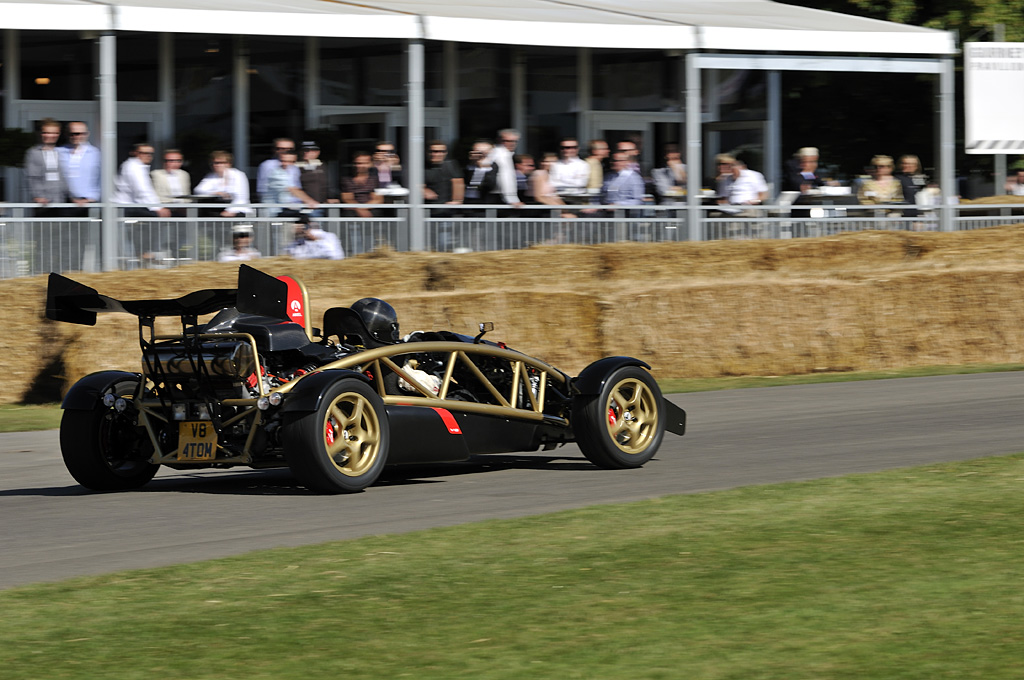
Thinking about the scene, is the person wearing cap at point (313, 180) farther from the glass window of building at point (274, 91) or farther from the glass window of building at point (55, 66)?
the glass window of building at point (55, 66)

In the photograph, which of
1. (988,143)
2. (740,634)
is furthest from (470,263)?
(740,634)

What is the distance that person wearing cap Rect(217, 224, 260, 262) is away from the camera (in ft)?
56.4

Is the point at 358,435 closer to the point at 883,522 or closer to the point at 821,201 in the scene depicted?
the point at 883,522

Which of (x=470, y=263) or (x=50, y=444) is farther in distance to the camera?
(x=470, y=263)

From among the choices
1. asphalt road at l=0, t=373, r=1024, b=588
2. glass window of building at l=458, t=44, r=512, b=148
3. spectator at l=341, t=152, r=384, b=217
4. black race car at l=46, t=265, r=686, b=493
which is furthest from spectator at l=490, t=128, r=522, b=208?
black race car at l=46, t=265, r=686, b=493

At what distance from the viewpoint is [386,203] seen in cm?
1912

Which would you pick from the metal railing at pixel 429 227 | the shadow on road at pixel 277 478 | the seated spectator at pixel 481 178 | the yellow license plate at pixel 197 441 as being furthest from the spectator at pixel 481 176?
the yellow license plate at pixel 197 441

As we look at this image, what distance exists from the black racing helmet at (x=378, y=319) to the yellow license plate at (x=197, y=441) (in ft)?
4.15

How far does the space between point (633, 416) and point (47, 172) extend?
978cm

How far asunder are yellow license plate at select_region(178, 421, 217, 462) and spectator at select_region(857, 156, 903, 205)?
1387 centimetres

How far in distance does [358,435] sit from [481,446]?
0.94 m

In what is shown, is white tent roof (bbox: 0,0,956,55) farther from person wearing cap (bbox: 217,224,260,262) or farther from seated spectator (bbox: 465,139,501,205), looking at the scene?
person wearing cap (bbox: 217,224,260,262)

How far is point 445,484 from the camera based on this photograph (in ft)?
30.1

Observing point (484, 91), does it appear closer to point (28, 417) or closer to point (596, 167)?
point (596, 167)
